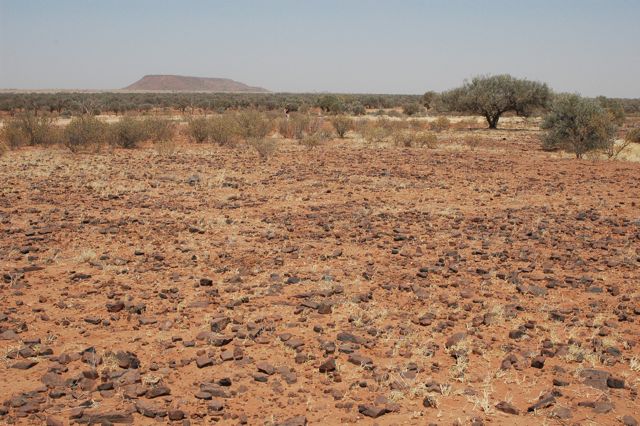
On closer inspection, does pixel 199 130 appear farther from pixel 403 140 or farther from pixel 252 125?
pixel 403 140

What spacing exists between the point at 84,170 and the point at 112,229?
740cm

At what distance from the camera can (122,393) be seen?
4.15m

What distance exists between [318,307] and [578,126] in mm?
19355

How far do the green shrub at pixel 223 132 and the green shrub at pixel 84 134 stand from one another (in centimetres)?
452

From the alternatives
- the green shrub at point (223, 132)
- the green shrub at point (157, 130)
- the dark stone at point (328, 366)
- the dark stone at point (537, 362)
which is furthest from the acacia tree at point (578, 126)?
the dark stone at point (328, 366)

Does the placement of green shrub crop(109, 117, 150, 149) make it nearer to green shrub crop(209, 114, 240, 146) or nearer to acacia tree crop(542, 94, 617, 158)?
green shrub crop(209, 114, 240, 146)

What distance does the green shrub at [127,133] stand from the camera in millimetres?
21438

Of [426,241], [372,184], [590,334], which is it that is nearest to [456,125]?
[372,184]

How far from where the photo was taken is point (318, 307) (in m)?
5.89

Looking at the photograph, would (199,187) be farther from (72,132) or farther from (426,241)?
(72,132)

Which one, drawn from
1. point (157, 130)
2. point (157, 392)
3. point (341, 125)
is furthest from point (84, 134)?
point (157, 392)

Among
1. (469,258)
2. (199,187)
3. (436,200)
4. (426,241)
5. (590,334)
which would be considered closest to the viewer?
(590,334)

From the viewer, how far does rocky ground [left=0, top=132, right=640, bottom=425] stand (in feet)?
13.6

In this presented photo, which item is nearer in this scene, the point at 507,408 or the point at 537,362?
the point at 507,408
